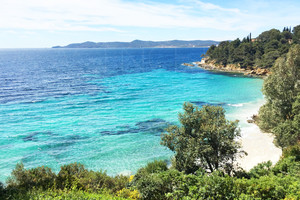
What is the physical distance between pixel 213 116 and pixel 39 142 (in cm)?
2767

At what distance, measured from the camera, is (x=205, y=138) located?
18.9 metres

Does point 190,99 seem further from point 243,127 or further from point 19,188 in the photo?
point 19,188

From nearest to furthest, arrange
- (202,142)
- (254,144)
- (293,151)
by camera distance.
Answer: (202,142)
(293,151)
(254,144)

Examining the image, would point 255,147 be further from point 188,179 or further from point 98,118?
point 98,118

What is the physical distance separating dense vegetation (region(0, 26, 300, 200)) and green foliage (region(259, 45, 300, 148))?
18cm

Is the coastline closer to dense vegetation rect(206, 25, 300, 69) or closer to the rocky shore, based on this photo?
the rocky shore

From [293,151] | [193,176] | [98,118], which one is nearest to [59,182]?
[193,176]

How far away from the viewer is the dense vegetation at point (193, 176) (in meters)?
13.8

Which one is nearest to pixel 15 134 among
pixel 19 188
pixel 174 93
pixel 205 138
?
pixel 19 188

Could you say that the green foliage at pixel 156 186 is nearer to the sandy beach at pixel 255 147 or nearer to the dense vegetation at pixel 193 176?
the dense vegetation at pixel 193 176

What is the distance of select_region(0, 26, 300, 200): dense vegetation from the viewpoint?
45.4ft

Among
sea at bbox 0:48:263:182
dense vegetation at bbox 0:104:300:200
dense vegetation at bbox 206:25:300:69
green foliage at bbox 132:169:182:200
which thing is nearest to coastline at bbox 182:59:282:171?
sea at bbox 0:48:263:182

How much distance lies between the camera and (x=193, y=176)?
15.4 meters

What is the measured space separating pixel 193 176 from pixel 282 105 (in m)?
18.2
